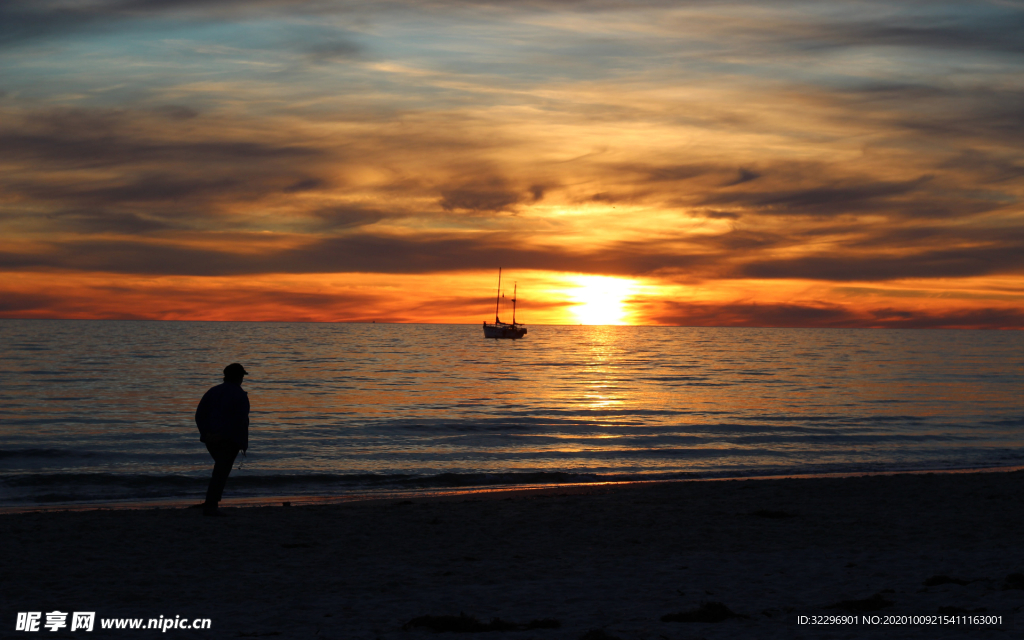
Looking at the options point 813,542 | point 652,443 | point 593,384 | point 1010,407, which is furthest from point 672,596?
point 593,384

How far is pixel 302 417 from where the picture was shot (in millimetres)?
32250

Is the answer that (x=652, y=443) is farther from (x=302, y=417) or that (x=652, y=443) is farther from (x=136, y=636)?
(x=136, y=636)

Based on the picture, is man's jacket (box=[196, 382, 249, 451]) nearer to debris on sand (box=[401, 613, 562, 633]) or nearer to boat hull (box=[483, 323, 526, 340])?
debris on sand (box=[401, 613, 562, 633])

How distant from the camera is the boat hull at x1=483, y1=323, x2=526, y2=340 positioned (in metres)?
154

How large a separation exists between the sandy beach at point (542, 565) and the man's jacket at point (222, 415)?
1.42m

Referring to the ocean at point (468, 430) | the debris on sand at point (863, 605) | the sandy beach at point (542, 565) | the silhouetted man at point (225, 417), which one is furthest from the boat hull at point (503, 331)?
the debris on sand at point (863, 605)

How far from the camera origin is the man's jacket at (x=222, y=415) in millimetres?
11375

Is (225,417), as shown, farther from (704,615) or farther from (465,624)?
(704,615)

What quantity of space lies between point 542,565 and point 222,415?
17.2ft

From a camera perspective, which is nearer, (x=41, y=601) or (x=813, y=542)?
(x=41, y=601)

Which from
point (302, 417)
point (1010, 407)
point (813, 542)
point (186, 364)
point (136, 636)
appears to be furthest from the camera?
point (186, 364)

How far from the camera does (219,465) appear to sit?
11836mm

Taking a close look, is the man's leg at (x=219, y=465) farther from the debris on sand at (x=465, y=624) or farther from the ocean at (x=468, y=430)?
the debris on sand at (x=465, y=624)

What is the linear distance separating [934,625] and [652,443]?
2010 centimetres
